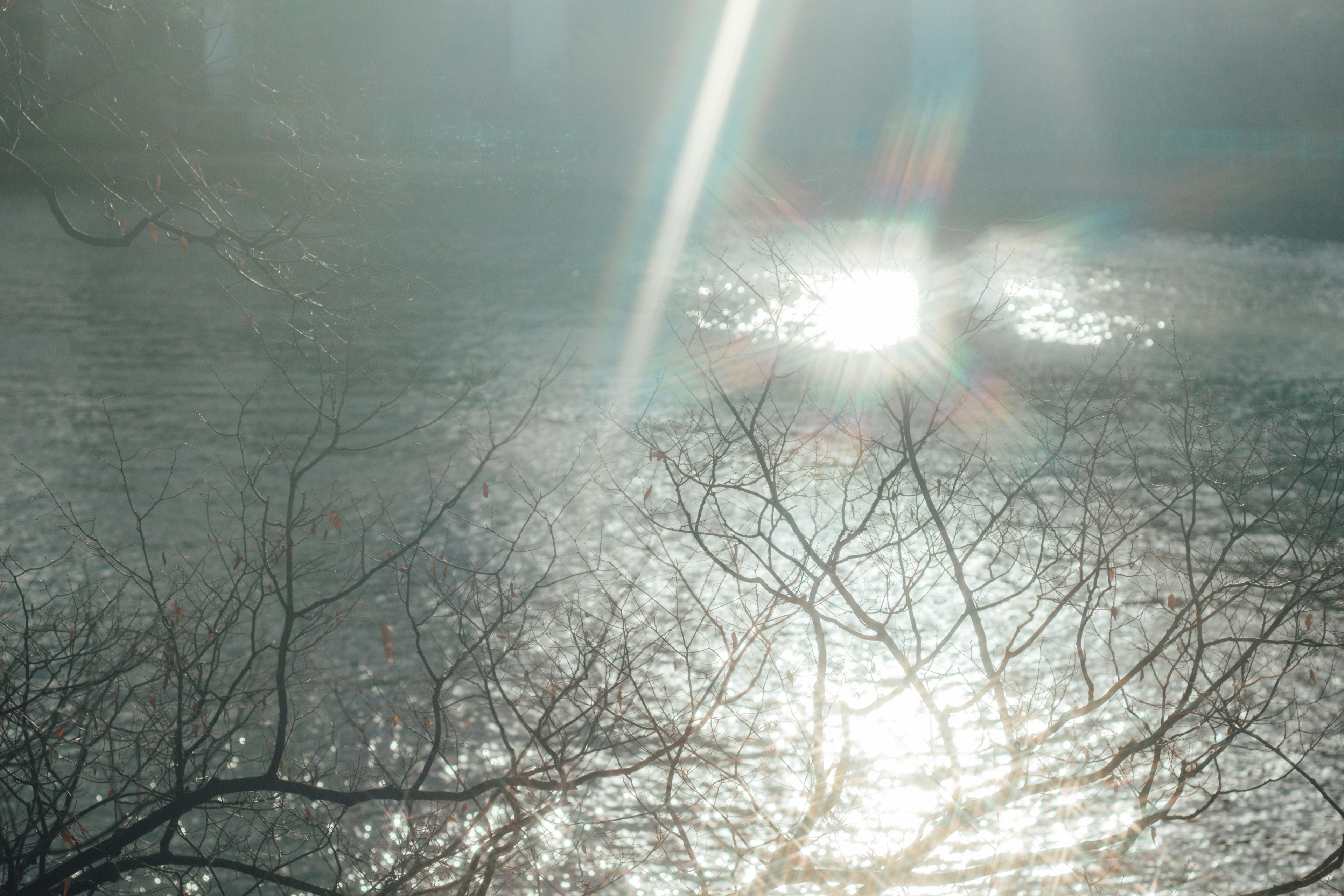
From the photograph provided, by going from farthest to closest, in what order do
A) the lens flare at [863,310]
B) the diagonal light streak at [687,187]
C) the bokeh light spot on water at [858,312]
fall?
the diagonal light streak at [687,187]
the lens flare at [863,310]
the bokeh light spot on water at [858,312]

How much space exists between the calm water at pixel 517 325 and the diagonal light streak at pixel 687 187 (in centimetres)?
56

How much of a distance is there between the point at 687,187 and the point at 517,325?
25.2m

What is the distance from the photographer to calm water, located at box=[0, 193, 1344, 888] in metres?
13.4

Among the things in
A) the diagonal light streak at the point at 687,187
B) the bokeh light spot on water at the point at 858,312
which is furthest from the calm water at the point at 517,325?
the diagonal light streak at the point at 687,187

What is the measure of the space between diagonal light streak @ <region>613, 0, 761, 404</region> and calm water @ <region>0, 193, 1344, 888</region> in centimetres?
56

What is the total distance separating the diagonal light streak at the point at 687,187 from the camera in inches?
860

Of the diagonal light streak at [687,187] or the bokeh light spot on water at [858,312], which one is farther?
the diagonal light streak at [687,187]

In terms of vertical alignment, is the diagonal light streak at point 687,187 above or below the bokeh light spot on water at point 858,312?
above

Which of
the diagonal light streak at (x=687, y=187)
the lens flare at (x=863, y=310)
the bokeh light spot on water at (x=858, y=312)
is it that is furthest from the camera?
the diagonal light streak at (x=687, y=187)

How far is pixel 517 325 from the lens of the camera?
23609mm

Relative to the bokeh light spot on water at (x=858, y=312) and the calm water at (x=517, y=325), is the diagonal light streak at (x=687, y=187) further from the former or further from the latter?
the bokeh light spot on water at (x=858, y=312)

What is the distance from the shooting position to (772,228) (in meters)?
6.51

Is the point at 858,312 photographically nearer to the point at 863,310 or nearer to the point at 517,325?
the point at 863,310

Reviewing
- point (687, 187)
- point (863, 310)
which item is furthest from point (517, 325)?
point (687, 187)
